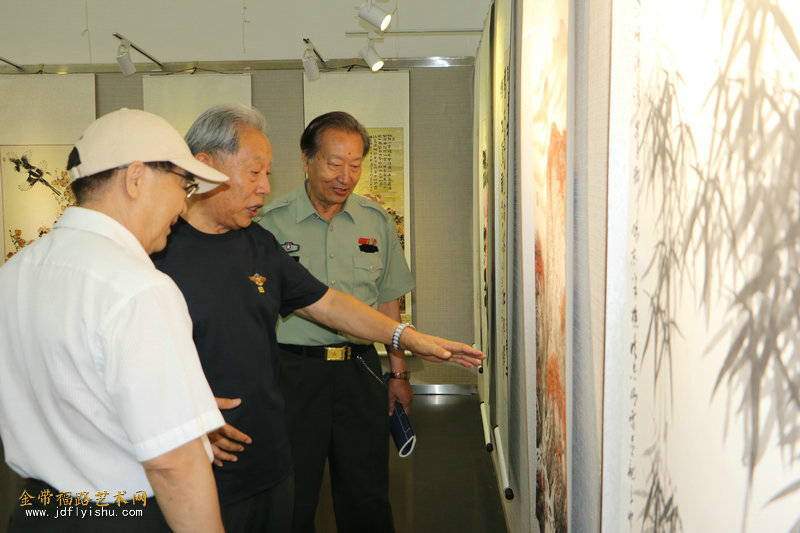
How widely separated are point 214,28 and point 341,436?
5152 millimetres

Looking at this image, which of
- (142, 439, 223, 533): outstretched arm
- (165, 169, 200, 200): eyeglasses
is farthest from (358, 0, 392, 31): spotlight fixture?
(142, 439, 223, 533): outstretched arm

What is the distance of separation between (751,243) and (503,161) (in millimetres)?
2123

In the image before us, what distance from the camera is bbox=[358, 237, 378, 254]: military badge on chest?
3.13m

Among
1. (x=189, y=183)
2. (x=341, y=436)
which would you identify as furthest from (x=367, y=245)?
(x=189, y=183)

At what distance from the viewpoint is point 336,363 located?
2.86 meters

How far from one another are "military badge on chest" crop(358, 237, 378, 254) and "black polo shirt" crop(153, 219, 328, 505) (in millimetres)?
992

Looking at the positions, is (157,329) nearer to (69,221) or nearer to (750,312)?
(69,221)

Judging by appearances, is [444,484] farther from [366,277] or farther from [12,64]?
[12,64]

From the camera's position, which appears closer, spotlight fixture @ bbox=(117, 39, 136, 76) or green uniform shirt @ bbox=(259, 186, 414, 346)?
green uniform shirt @ bbox=(259, 186, 414, 346)

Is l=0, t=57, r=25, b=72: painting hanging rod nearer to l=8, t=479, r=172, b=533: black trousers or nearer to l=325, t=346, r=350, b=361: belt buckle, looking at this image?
l=325, t=346, r=350, b=361: belt buckle

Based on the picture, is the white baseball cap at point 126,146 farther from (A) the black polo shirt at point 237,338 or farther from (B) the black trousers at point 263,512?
(B) the black trousers at point 263,512

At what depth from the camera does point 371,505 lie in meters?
2.90

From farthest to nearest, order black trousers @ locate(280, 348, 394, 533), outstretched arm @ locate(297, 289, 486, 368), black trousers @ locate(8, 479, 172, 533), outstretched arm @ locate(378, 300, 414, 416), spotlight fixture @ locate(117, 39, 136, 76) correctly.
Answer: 1. spotlight fixture @ locate(117, 39, 136, 76)
2. outstretched arm @ locate(378, 300, 414, 416)
3. black trousers @ locate(280, 348, 394, 533)
4. outstretched arm @ locate(297, 289, 486, 368)
5. black trousers @ locate(8, 479, 172, 533)

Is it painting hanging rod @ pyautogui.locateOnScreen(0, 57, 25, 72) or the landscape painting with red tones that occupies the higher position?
painting hanging rod @ pyautogui.locateOnScreen(0, 57, 25, 72)
